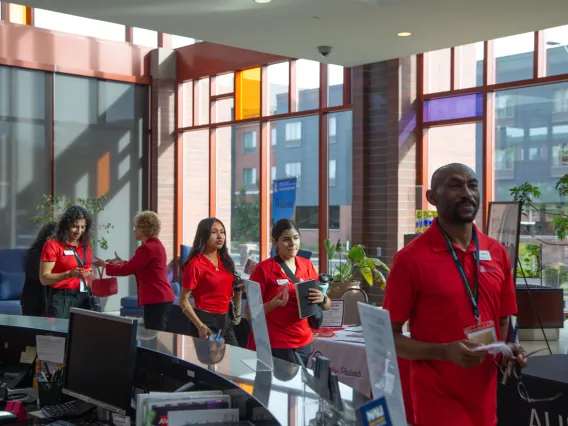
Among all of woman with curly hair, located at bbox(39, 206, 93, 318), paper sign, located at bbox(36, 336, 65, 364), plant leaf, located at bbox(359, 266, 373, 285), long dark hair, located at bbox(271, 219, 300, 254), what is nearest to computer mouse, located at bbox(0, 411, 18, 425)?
paper sign, located at bbox(36, 336, 65, 364)

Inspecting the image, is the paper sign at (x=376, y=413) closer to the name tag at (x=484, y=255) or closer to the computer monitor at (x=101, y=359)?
the name tag at (x=484, y=255)

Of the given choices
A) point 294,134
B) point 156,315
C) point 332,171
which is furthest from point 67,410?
point 294,134

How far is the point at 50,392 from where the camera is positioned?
3.06 m

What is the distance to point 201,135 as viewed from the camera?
471 inches

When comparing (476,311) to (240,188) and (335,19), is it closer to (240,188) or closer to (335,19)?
(335,19)

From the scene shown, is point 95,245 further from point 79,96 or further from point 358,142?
point 358,142

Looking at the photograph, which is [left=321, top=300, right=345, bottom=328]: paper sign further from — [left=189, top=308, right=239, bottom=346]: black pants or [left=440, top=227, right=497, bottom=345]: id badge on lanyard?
[left=440, top=227, right=497, bottom=345]: id badge on lanyard

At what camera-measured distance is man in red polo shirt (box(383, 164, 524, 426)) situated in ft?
7.61

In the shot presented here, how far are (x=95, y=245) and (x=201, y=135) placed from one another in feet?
8.11

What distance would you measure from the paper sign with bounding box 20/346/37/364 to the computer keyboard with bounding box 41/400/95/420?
24.6 inches

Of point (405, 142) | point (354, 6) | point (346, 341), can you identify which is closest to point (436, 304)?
point (346, 341)

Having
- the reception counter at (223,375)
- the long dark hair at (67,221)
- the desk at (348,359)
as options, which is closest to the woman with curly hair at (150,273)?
the long dark hair at (67,221)

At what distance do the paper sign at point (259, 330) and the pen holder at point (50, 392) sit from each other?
91 centimetres

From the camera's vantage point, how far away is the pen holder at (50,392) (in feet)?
10.0
